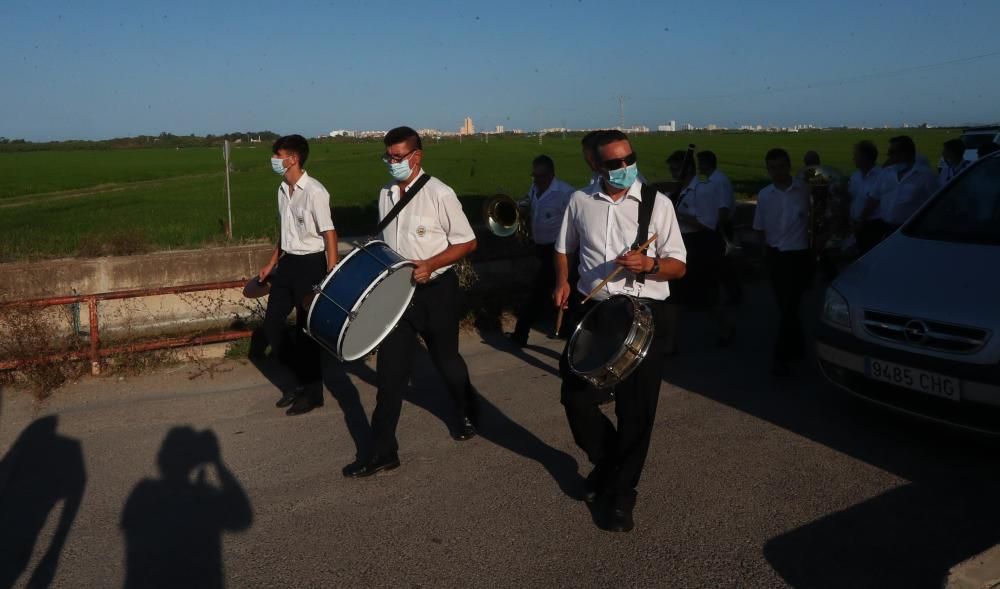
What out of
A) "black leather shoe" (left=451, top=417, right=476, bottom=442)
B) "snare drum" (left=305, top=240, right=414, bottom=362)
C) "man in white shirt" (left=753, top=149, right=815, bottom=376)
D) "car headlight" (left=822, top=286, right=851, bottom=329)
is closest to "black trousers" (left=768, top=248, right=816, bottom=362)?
"man in white shirt" (left=753, top=149, right=815, bottom=376)

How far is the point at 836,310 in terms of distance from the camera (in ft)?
19.2

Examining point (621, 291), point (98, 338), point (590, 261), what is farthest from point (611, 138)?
point (98, 338)

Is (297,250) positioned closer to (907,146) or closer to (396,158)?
(396,158)

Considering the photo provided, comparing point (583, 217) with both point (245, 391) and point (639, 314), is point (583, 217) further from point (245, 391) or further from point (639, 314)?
point (245, 391)

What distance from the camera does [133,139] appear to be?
100625mm

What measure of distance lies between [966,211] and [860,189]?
416 cm

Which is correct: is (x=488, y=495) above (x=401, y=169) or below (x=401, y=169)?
below

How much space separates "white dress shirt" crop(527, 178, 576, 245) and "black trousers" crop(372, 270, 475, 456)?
2929mm

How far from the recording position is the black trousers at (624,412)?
437 centimetres

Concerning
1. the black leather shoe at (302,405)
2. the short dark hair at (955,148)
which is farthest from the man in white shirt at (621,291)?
the short dark hair at (955,148)

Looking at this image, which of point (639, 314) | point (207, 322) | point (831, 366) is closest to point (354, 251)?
point (639, 314)

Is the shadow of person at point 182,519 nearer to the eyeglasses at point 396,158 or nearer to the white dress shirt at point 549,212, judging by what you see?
the eyeglasses at point 396,158

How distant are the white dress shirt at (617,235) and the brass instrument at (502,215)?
4771 millimetres

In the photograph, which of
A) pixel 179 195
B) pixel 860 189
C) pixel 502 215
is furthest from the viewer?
pixel 179 195
